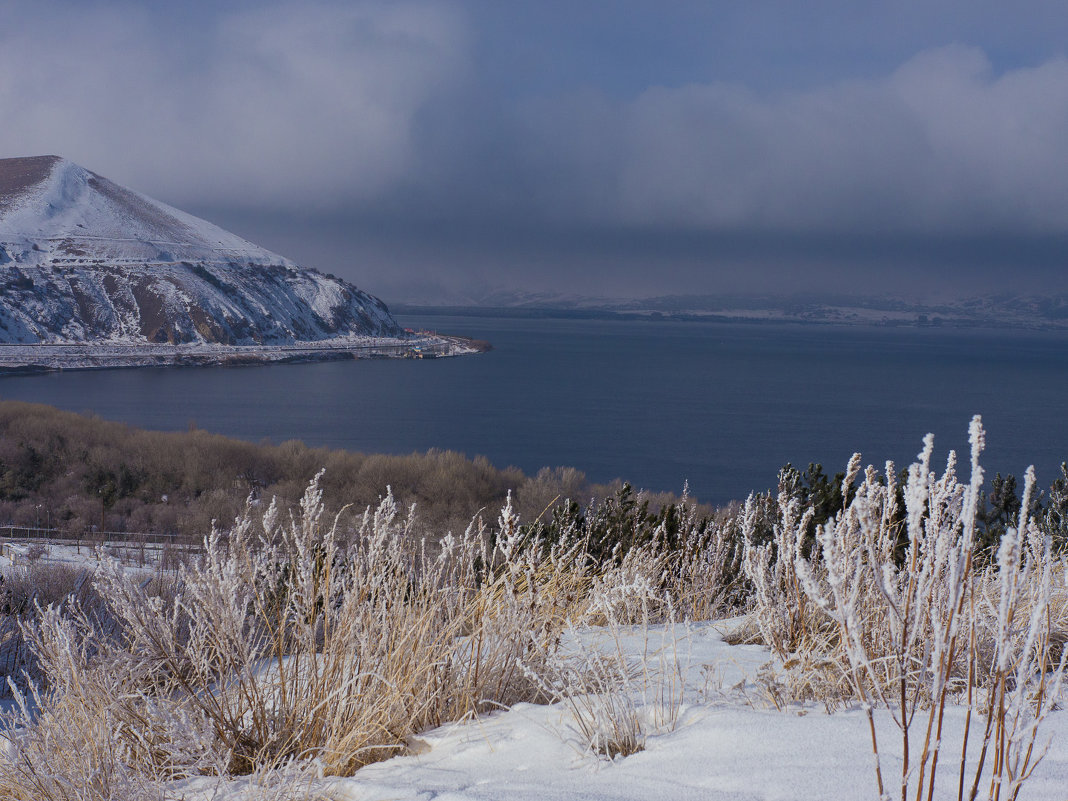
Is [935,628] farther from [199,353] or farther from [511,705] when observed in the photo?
[199,353]

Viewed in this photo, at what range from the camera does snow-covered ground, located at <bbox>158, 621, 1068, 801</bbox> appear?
1.62 m

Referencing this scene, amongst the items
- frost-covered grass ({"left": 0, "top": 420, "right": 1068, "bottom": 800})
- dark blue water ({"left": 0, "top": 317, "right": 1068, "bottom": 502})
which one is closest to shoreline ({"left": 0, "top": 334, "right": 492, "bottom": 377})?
dark blue water ({"left": 0, "top": 317, "right": 1068, "bottom": 502})

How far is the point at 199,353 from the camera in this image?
312ft

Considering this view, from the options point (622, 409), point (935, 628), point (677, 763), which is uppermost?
point (935, 628)

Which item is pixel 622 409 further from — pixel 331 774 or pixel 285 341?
pixel 285 341

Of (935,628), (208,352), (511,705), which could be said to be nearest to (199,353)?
(208,352)

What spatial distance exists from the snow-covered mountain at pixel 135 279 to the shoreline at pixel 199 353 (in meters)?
4.33

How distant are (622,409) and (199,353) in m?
59.3

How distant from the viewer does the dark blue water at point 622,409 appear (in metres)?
43.5

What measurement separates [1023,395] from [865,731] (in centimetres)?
8261

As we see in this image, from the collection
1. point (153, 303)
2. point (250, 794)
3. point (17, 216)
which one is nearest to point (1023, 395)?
point (250, 794)

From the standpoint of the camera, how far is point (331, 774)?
2.16m

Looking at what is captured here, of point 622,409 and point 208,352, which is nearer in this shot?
point 622,409

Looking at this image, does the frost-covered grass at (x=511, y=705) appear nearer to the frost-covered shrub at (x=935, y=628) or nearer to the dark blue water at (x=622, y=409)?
the frost-covered shrub at (x=935, y=628)
